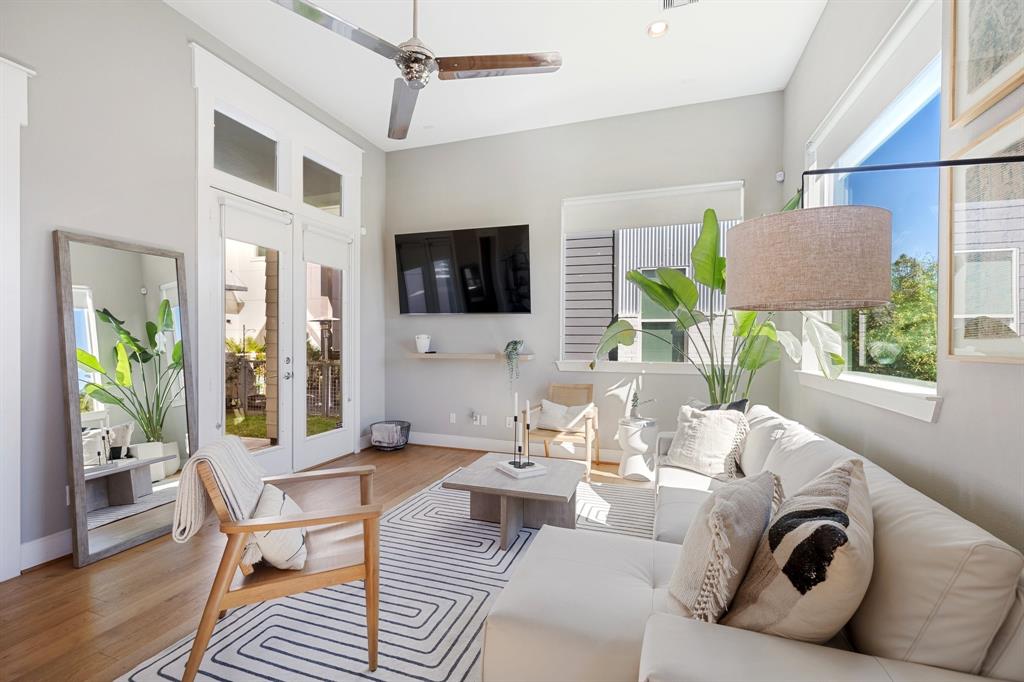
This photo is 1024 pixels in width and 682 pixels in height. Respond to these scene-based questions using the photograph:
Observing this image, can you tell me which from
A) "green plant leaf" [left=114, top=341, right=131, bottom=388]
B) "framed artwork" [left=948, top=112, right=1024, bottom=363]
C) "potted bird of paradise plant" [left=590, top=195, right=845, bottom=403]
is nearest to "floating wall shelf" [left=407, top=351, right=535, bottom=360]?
"potted bird of paradise plant" [left=590, top=195, right=845, bottom=403]

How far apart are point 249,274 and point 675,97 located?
12.9 ft

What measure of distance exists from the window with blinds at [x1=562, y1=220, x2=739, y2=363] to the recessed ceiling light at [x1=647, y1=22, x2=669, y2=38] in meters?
1.62

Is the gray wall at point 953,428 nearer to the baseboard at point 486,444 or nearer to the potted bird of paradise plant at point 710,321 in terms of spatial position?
the potted bird of paradise plant at point 710,321

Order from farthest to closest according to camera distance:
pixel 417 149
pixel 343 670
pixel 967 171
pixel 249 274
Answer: pixel 417 149
pixel 249 274
pixel 343 670
pixel 967 171

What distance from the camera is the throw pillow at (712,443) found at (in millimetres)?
2785

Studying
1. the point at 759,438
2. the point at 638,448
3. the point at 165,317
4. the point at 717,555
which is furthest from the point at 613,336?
the point at 165,317

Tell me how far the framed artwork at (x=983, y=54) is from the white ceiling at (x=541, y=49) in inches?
71.7

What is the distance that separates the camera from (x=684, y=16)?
10.1 ft

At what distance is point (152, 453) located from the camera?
290 cm

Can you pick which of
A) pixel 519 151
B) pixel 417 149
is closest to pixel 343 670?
pixel 519 151

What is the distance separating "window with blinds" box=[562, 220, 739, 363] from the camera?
4.37 m

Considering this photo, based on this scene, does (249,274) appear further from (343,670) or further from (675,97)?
(675,97)

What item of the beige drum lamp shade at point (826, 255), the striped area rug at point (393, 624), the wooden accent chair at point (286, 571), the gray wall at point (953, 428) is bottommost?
the striped area rug at point (393, 624)

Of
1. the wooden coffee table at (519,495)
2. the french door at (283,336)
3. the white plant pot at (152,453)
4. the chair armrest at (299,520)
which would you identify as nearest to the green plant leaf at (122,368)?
the white plant pot at (152,453)
